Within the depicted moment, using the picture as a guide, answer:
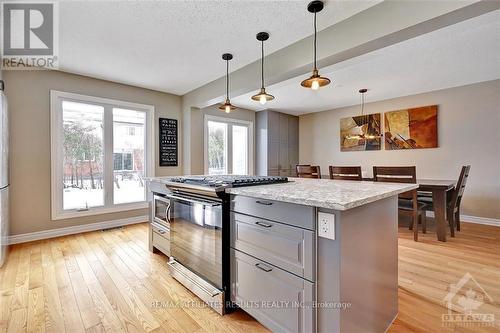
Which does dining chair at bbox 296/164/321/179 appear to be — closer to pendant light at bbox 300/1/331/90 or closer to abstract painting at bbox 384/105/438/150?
abstract painting at bbox 384/105/438/150

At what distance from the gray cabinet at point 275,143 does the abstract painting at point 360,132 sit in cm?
132

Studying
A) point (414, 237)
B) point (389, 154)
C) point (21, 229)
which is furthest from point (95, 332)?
point (389, 154)

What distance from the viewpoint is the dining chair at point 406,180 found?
3.02 meters

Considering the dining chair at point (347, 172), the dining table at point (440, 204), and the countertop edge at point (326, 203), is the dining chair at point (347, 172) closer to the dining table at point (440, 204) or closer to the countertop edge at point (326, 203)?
the dining table at point (440, 204)

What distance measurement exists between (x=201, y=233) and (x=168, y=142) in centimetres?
Result: 299

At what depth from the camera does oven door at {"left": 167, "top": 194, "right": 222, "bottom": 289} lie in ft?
5.68

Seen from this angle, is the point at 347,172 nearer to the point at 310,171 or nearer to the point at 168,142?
the point at 310,171

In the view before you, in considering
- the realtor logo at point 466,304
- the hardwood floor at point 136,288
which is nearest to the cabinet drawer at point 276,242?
the hardwood floor at point 136,288

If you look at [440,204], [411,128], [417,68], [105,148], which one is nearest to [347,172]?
[440,204]

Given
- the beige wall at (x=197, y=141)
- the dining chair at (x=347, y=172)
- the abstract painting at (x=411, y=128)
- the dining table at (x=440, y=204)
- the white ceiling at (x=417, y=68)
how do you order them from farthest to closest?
the beige wall at (x=197, y=141) < the abstract painting at (x=411, y=128) < the dining chair at (x=347, y=172) < the dining table at (x=440, y=204) < the white ceiling at (x=417, y=68)

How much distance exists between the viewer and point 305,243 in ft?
4.03

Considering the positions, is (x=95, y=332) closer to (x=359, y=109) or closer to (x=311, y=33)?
(x=311, y=33)

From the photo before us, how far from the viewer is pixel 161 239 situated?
2590 mm

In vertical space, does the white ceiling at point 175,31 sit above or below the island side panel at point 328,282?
above
